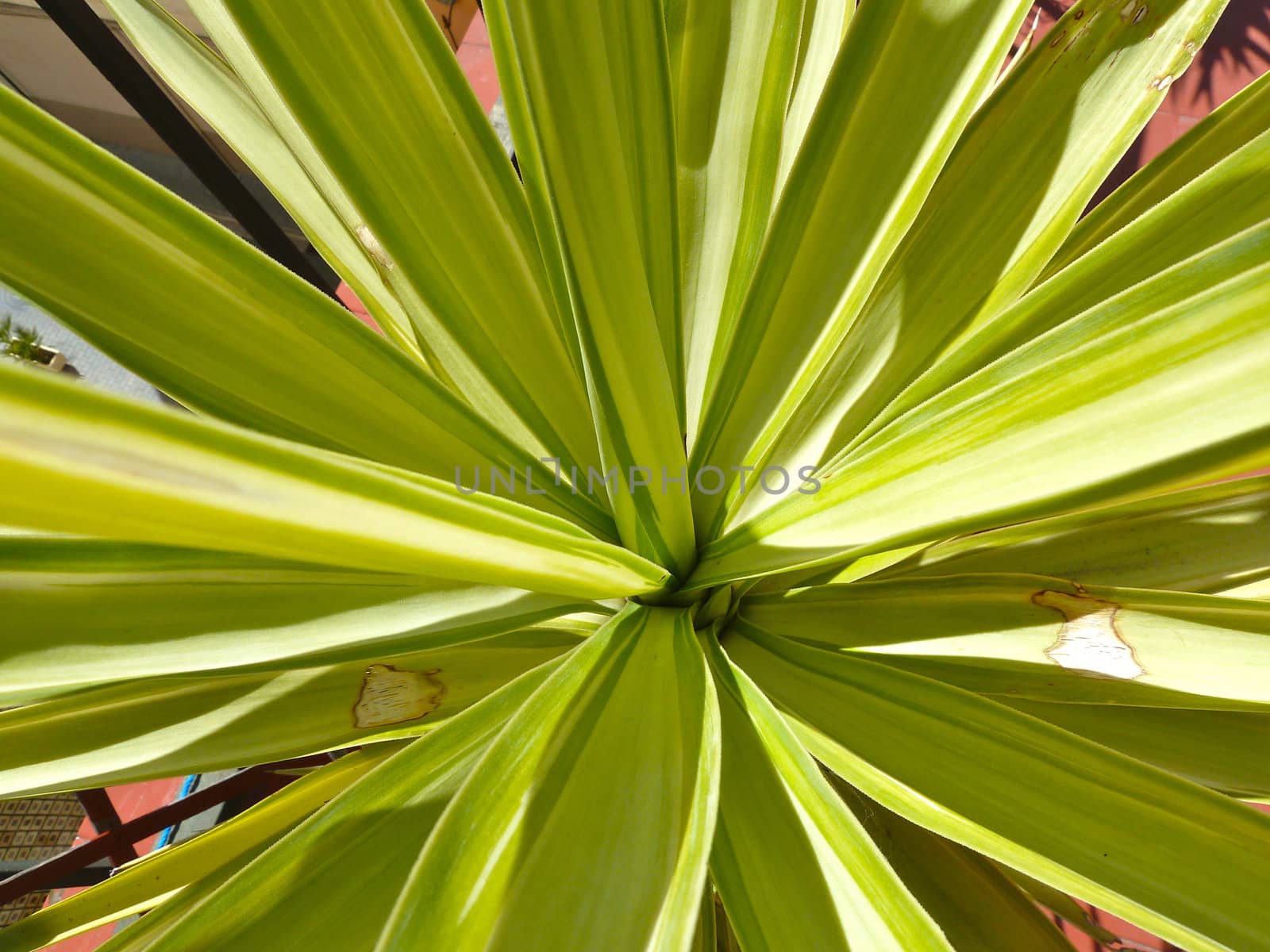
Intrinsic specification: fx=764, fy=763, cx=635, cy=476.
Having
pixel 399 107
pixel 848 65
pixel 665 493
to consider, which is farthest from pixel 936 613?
pixel 399 107

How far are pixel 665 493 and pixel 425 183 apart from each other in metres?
0.25

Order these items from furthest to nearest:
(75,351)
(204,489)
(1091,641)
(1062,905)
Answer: (75,351), (1062,905), (1091,641), (204,489)

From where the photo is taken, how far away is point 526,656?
23.0 inches

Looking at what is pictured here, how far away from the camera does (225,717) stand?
512 mm

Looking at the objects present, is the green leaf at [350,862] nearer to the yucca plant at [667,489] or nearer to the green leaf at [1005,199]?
the yucca plant at [667,489]

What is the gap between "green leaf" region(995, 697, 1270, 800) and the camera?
1.74 ft

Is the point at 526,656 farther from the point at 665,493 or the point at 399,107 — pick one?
the point at 399,107

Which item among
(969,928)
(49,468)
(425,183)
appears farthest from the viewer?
(969,928)

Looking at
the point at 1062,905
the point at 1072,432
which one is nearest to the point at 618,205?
the point at 1072,432

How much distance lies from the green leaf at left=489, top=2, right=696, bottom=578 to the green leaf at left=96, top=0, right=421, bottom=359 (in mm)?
277

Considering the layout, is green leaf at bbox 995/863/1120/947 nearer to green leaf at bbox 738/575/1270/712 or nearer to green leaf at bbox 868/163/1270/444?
green leaf at bbox 738/575/1270/712

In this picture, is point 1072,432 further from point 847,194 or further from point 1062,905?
point 1062,905

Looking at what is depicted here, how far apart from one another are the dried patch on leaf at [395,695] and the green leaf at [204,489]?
29 centimetres

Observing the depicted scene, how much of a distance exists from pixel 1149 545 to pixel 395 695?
1.91 ft
